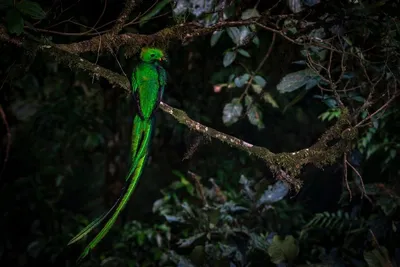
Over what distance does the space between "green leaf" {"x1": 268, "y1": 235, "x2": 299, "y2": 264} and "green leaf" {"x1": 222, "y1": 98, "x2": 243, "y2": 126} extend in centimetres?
62

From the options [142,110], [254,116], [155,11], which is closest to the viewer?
[142,110]

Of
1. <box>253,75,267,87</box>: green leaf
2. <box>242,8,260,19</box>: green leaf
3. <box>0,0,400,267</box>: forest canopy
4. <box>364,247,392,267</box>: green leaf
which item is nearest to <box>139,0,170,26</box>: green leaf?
<box>0,0,400,267</box>: forest canopy

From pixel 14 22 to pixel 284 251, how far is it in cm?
151

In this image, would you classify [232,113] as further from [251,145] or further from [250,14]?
[251,145]

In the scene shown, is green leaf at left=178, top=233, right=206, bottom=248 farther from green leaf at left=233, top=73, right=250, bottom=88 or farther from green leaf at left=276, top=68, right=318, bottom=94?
green leaf at left=276, top=68, right=318, bottom=94

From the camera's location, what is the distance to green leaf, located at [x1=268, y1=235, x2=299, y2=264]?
214 cm

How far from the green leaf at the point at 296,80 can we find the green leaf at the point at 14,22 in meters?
1.14

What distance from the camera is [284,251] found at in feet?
7.06

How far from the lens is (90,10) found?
2273 millimetres

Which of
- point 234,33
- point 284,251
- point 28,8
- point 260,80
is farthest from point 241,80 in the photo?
point 28,8

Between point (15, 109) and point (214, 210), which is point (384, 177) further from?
point (15, 109)

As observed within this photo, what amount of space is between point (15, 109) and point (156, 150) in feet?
4.04

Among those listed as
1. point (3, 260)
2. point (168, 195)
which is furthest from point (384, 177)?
point (3, 260)

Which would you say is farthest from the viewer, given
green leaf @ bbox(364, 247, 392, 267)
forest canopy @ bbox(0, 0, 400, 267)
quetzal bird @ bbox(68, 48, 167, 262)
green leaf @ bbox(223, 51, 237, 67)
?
green leaf @ bbox(223, 51, 237, 67)
